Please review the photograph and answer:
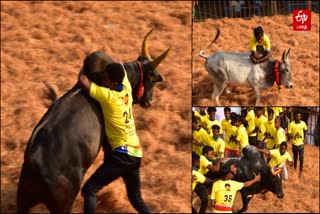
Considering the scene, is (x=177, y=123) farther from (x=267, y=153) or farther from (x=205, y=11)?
(x=205, y=11)

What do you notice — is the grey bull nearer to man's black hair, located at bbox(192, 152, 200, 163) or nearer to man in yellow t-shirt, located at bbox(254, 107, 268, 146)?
man in yellow t-shirt, located at bbox(254, 107, 268, 146)

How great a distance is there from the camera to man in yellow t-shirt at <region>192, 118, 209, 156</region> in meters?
6.77

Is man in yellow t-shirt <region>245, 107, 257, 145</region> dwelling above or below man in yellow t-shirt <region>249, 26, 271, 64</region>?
below

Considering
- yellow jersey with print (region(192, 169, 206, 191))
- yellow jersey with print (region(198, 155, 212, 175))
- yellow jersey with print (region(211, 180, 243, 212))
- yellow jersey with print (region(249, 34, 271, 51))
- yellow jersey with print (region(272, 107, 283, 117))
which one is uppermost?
yellow jersey with print (region(249, 34, 271, 51))

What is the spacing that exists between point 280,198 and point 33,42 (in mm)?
5523

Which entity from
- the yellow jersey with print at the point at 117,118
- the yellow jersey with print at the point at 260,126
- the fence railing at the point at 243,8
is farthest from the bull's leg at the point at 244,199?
the fence railing at the point at 243,8

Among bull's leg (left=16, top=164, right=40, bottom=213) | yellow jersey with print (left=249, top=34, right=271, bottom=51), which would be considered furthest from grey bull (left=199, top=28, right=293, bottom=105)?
bull's leg (left=16, top=164, right=40, bottom=213)

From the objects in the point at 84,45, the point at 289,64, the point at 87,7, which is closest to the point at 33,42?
the point at 84,45

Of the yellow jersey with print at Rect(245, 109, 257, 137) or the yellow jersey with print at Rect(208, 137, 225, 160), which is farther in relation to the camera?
the yellow jersey with print at Rect(245, 109, 257, 137)

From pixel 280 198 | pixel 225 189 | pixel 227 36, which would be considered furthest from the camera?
pixel 227 36

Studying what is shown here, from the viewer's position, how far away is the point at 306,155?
7.10m

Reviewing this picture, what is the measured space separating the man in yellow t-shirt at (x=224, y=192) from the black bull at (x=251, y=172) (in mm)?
86

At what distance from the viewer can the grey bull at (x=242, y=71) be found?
28.7 ft

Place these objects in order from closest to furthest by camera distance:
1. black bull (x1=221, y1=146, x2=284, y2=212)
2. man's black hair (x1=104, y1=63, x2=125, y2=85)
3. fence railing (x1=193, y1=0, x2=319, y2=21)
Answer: man's black hair (x1=104, y1=63, x2=125, y2=85)
black bull (x1=221, y1=146, x2=284, y2=212)
fence railing (x1=193, y1=0, x2=319, y2=21)
